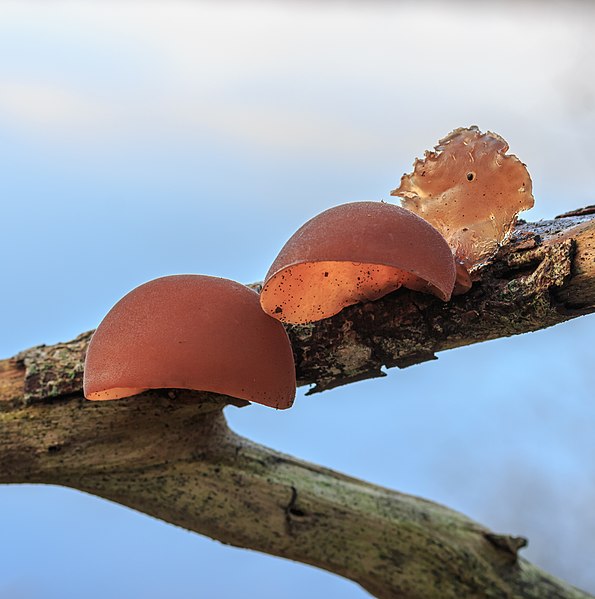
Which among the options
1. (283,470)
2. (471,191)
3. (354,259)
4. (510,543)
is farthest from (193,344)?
(510,543)

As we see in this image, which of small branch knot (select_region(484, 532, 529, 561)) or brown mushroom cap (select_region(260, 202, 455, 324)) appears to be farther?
small branch knot (select_region(484, 532, 529, 561))

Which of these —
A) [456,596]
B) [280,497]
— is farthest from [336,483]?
[456,596]

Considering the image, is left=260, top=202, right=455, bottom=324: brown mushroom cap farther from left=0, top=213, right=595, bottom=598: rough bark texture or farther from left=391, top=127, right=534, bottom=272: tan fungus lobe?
left=391, top=127, right=534, bottom=272: tan fungus lobe

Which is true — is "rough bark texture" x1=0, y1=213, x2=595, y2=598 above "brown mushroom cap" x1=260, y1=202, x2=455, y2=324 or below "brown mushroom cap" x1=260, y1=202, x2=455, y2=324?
below

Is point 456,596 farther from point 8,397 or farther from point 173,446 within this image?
point 8,397

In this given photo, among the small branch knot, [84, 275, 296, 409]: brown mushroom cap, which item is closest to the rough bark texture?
the small branch knot

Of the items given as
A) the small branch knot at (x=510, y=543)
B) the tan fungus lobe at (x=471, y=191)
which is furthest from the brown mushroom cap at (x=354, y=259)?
the small branch knot at (x=510, y=543)

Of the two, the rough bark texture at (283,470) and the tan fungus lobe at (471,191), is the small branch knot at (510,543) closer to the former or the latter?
the rough bark texture at (283,470)
